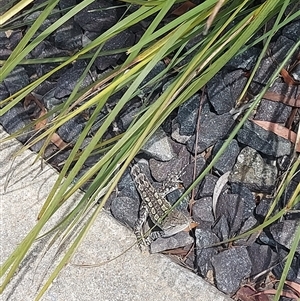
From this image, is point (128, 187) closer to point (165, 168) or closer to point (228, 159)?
point (165, 168)

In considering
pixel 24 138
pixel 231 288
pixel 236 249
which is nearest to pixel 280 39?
pixel 236 249

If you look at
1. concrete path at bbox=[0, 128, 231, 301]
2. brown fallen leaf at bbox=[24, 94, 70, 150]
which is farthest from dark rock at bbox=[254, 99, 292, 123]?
brown fallen leaf at bbox=[24, 94, 70, 150]

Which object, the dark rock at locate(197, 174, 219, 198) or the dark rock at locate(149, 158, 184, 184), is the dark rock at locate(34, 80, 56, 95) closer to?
the dark rock at locate(149, 158, 184, 184)

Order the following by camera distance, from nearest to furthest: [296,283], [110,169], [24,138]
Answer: [110,169]
[296,283]
[24,138]

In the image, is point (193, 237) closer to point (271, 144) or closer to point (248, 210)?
point (248, 210)

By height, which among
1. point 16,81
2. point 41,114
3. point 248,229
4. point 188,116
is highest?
point 16,81

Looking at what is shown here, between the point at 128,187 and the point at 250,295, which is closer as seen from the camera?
the point at 250,295

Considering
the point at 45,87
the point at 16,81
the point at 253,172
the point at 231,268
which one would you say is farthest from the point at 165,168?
the point at 16,81

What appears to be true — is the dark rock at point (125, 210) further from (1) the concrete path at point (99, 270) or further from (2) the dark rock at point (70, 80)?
(2) the dark rock at point (70, 80)
